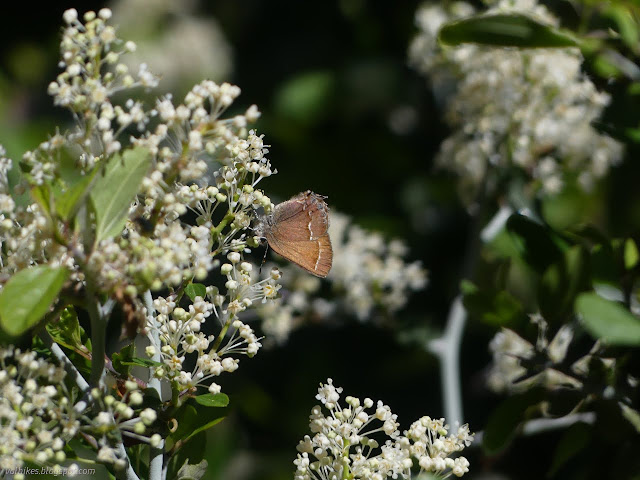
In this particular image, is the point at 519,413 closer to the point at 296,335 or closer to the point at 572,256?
the point at 572,256

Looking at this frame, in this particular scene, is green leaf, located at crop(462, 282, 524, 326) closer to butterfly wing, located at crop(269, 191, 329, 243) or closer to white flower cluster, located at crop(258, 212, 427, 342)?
butterfly wing, located at crop(269, 191, 329, 243)

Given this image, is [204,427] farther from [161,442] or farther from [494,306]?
[494,306]

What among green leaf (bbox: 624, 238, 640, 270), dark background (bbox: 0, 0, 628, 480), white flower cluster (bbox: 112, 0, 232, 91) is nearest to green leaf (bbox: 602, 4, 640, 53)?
green leaf (bbox: 624, 238, 640, 270)

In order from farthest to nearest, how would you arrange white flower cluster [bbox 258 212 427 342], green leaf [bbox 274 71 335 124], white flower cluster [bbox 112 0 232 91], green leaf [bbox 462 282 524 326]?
white flower cluster [bbox 112 0 232 91] < green leaf [bbox 274 71 335 124] < white flower cluster [bbox 258 212 427 342] < green leaf [bbox 462 282 524 326]

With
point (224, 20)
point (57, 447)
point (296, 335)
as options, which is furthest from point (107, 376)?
point (224, 20)

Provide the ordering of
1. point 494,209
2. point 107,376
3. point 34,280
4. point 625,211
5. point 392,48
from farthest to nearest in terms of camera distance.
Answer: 1. point 392,48
2. point 625,211
3. point 494,209
4. point 107,376
5. point 34,280

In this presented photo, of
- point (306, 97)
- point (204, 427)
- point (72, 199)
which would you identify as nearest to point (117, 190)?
point (72, 199)
